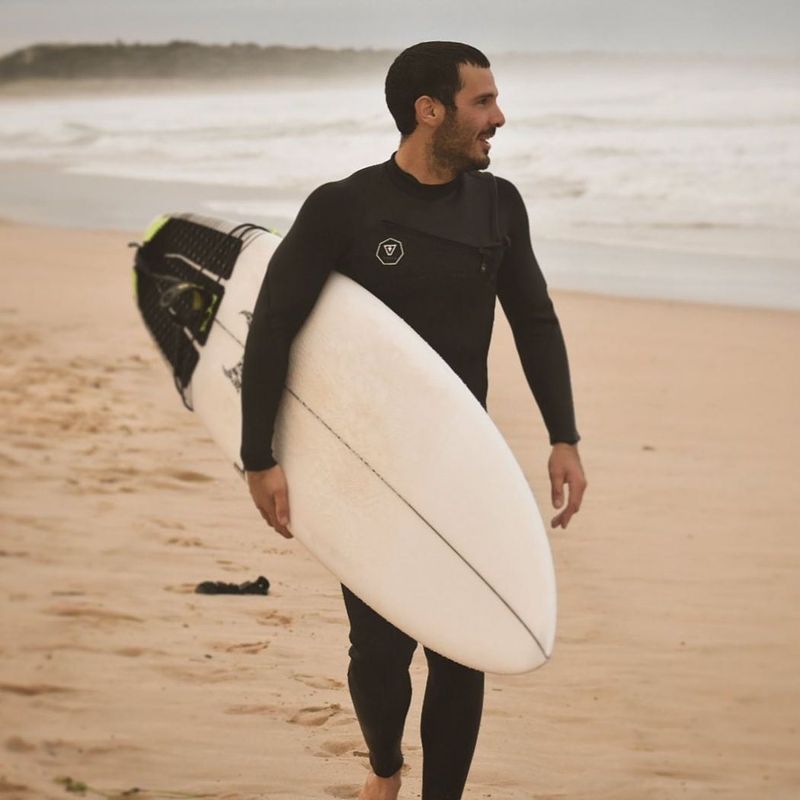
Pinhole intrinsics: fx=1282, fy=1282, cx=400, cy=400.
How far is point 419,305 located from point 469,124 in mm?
338

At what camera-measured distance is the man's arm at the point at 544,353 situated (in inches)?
94.0

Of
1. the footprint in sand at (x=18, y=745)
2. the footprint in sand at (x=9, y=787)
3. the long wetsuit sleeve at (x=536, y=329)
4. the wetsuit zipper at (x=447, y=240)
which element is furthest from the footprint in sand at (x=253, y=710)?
the wetsuit zipper at (x=447, y=240)

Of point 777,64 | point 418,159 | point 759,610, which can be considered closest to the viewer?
point 418,159

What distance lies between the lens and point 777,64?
33.3 meters

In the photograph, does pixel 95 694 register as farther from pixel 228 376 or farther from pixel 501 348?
pixel 501 348

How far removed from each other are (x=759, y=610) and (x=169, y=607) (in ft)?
6.54

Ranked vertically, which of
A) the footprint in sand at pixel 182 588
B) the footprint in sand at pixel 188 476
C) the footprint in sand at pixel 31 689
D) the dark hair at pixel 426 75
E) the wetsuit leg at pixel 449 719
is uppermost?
the dark hair at pixel 426 75

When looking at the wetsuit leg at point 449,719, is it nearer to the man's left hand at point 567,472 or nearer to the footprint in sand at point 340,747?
the man's left hand at point 567,472

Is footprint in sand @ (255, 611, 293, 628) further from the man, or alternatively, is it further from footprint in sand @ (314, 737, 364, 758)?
the man

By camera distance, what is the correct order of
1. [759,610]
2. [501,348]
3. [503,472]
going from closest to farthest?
[503,472] → [759,610] → [501,348]

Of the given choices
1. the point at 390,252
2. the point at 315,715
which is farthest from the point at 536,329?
the point at 315,715

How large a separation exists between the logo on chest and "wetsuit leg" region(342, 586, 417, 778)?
66cm

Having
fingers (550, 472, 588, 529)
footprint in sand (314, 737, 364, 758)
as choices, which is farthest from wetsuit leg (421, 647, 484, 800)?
footprint in sand (314, 737, 364, 758)

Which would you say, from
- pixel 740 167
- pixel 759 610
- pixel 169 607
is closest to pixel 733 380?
pixel 759 610
